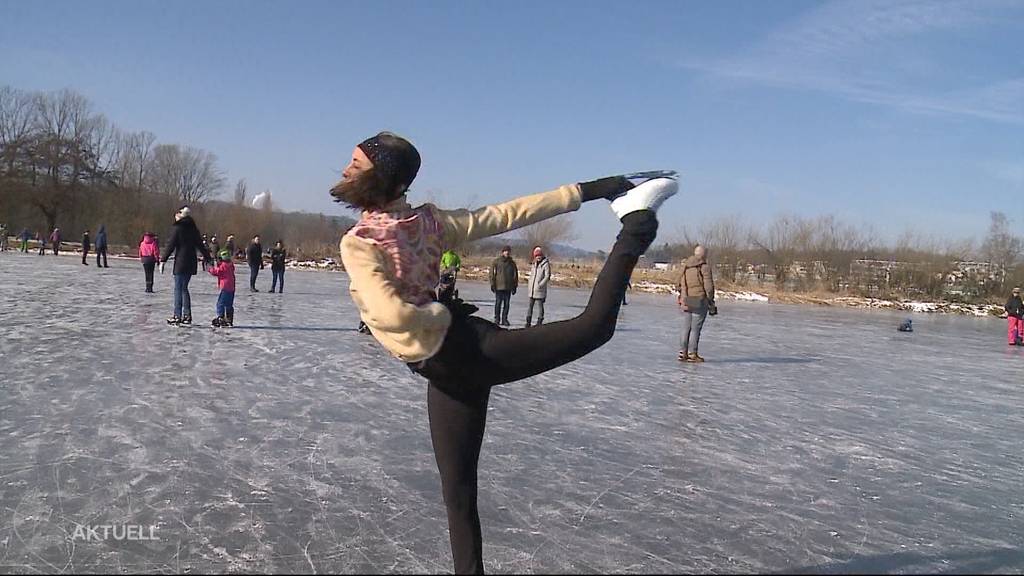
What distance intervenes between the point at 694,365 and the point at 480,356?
297 inches

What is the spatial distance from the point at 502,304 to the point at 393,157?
10.4 metres

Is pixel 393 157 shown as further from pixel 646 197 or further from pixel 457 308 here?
pixel 646 197

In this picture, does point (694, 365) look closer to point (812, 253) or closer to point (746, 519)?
point (746, 519)

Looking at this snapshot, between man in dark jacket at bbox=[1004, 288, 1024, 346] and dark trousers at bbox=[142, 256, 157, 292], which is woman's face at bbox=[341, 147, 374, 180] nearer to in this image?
dark trousers at bbox=[142, 256, 157, 292]

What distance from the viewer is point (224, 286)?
982cm

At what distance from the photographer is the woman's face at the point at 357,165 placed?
1.94 meters

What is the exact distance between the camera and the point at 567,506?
3543 millimetres

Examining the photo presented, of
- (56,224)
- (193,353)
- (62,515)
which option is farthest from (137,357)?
(56,224)

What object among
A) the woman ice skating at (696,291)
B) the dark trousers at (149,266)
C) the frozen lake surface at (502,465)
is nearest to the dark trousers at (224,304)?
the frozen lake surface at (502,465)

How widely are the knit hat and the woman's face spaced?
0.01 m

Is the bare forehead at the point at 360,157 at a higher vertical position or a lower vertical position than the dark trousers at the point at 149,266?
higher

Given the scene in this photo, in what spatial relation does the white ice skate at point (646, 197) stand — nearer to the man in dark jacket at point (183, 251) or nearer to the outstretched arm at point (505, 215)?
the outstretched arm at point (505, 215)

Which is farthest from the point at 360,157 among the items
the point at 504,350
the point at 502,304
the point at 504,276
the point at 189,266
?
the point at 502,304

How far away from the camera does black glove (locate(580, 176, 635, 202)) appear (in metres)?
1.97
